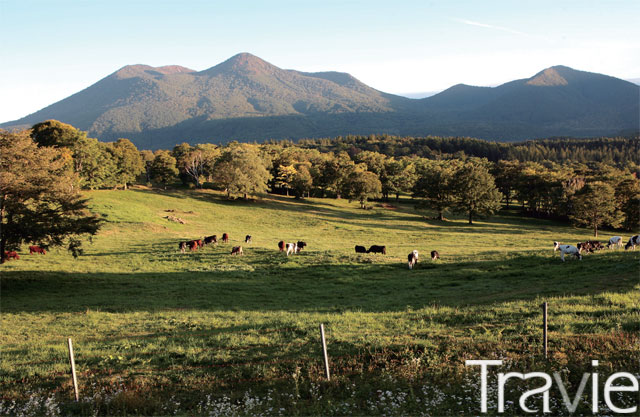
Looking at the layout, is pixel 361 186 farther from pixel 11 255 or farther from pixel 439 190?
pixel 11 255

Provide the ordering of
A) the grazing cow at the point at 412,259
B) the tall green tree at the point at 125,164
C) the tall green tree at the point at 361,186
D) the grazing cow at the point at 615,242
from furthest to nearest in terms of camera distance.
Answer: the tall green tree at the point at 361,186 → the tall green tree at the point at 125,164 → the grazing cow at the point at 615,242 → the grazing cow at the point at 412,259

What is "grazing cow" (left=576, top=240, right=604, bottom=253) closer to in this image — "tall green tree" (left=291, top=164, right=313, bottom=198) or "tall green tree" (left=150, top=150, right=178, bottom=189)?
"tall green tree" (left=291, top=164, right=313, bottom=198)

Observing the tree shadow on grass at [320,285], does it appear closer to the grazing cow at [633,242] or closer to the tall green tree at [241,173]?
the grazing cow at [633,242]

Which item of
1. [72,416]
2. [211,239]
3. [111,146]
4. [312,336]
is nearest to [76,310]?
[72,416]

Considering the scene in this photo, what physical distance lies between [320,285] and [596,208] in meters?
58.3

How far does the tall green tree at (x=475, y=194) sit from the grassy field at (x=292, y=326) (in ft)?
130

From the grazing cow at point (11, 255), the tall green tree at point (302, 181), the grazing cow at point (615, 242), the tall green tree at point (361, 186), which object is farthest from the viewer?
the tall green tree at point (302, 181)

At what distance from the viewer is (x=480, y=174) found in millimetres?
68312

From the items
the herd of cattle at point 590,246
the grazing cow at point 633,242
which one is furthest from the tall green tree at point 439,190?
the grazing cow at point 633,242

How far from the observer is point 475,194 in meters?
65.7

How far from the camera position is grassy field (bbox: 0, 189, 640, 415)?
26.4ft

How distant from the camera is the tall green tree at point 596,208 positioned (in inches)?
2344

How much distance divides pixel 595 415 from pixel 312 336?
273 inches

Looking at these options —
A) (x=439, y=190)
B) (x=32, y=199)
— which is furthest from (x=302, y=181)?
(x=32, y=199)
